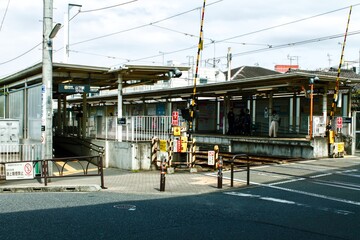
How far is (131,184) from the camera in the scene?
1273 centimetres

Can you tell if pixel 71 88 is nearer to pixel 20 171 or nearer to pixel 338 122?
pixel 20 171

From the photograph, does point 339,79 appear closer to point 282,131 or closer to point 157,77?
point 282,131

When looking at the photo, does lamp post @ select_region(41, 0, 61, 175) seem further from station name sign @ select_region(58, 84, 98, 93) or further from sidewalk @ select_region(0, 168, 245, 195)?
station name sign @ select_region(58, 84, 98, 93)

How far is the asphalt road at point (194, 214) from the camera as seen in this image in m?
6.47

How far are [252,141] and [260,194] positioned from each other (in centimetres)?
1246

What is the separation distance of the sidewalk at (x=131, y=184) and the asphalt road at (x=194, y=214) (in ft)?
2.39

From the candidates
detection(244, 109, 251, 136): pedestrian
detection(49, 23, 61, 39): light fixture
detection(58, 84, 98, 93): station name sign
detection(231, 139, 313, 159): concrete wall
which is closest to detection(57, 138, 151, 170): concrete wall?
detection(58, 84, 98, 93): station name sign

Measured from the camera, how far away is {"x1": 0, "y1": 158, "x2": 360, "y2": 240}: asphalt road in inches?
255

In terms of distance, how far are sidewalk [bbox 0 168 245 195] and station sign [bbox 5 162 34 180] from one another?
0.29m

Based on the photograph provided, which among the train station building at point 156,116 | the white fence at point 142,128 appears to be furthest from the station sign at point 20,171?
the white fence at point 142,128

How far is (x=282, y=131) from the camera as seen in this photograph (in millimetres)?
26438

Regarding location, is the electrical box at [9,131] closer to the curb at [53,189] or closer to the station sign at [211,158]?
the curb at [53,189]

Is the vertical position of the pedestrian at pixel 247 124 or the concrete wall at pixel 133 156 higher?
the pedestrian at pixel 247 124

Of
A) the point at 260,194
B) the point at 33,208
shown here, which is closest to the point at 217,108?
the point at 260,194
